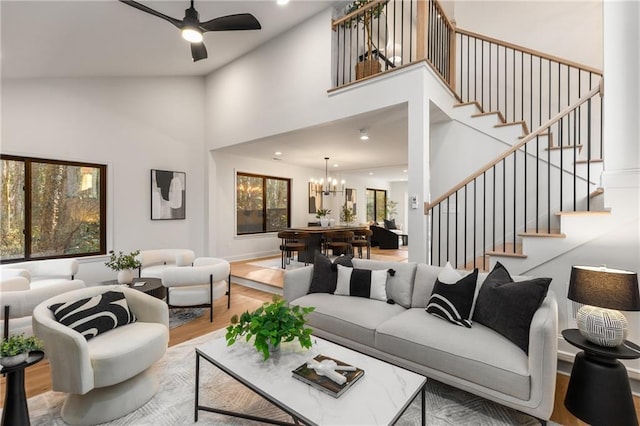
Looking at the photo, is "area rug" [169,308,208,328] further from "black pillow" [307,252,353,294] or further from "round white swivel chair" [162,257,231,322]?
"black pillow" [307,252,353,294]

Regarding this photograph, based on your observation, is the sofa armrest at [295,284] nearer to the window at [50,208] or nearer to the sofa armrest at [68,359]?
the sofa armrest at [68,359]

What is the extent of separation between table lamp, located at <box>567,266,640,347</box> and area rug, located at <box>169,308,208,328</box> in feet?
12.5

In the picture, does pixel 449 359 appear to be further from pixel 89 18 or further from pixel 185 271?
pixel 89 18

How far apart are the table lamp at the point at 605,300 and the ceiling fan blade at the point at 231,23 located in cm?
335

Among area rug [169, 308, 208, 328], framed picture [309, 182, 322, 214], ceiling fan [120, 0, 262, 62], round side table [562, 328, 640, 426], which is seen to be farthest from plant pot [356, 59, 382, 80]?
framed picture [309, 182, 322, 214]

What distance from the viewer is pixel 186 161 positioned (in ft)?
19.7

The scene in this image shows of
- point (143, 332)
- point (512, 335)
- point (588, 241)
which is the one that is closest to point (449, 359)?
point (512, 335)

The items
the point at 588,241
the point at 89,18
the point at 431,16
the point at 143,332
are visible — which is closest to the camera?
the point at 143,332

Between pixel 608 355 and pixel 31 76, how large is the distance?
21.9 ft

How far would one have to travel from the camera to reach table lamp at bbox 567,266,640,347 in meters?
1.77

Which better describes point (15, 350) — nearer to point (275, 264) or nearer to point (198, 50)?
point (198, 50)

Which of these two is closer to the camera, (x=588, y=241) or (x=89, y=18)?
(x=588, y=241)

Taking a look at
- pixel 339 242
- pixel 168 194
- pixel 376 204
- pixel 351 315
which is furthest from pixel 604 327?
pixel 376 204

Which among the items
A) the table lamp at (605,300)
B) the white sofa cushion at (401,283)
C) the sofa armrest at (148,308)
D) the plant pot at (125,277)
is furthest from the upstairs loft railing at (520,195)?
the plant pot at (125,277)
